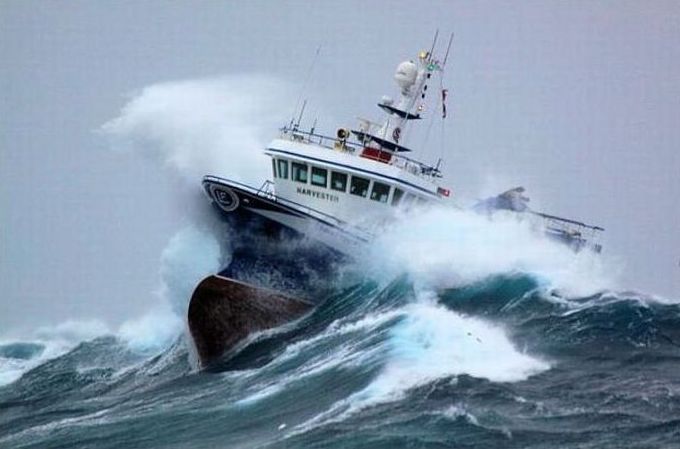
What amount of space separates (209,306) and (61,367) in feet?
41.4

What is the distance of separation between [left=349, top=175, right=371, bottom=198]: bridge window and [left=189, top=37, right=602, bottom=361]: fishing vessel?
3 cm

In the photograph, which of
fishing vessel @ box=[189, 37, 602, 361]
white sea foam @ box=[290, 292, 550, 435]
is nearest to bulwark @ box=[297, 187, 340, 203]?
fishing vessel @ box=[189, 37, 602, 361]

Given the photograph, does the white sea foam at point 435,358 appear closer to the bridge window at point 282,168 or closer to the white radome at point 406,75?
the bridge window at point 282,168

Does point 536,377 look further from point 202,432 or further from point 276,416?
point 202,432

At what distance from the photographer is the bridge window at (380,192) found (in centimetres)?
3572

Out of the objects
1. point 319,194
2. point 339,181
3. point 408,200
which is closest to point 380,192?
point 408,200

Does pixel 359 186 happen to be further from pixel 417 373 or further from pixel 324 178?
pixel 417 373

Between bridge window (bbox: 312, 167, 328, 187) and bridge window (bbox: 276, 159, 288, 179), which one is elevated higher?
bridge window (bbox: 276, 159, 288, 179)

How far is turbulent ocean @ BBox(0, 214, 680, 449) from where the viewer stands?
19.9 meters

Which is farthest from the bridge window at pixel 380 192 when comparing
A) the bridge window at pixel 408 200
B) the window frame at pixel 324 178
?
the window frame at pixel 324 178

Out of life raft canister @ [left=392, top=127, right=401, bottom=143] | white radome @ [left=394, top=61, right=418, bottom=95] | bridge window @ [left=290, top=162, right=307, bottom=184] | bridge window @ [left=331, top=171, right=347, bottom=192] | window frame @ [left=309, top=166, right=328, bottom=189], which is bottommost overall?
bridge window @ [left=331, top=171, right=347, bottom=192]

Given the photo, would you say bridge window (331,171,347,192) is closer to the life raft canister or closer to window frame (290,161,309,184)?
window frame (290,161,309,184)

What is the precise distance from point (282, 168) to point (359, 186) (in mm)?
3132

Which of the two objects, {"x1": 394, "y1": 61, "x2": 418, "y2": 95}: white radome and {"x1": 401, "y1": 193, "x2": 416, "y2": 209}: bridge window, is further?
{"x1": 394, "y1": 61, "x2": 418, "y2": 95}: white radome
